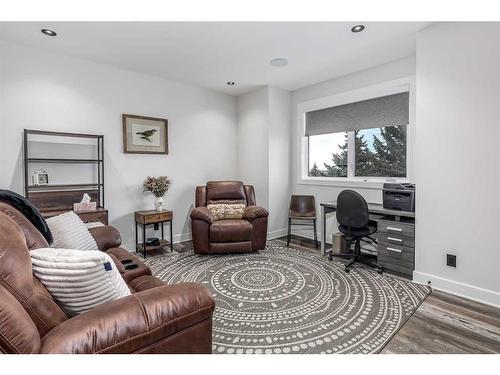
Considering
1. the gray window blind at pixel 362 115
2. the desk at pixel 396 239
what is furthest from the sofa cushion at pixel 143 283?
the gray window blind at pixel 362 115

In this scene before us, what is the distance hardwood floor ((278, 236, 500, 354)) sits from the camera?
68.7 inches

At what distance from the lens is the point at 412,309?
2.23m

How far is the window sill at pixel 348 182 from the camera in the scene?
364 cm

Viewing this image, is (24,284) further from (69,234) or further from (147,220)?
(147,220)

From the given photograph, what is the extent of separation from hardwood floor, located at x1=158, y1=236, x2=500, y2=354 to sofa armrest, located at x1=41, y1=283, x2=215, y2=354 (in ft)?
4.43

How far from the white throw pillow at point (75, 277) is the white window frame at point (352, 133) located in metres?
3.44

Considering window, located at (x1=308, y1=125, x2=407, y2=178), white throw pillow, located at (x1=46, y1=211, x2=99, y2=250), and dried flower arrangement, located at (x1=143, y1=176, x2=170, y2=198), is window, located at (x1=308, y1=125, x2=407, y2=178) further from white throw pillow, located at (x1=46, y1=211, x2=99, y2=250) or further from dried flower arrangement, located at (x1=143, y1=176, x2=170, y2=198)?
white throw pillow, located at (x1=46, y1=211, x2=99, y2=250)

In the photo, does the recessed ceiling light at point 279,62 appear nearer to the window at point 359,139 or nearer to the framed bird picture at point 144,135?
the window at point 359,139

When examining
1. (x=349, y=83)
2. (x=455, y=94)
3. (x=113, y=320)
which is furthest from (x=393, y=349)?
(x=349, y=83)

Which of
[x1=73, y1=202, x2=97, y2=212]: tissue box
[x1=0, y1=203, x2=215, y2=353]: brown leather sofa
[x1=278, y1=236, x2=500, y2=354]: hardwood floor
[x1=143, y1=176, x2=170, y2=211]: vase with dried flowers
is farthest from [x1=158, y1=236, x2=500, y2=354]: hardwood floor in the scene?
[x1=73, y1=202, x2=97, y2=212]: tissue box

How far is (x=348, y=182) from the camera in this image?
13.0 ft

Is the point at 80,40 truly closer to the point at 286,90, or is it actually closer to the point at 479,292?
the point at 286,90

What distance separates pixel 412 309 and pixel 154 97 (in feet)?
13.3

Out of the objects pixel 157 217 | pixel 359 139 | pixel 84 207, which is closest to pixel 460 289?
pixel 359 139
